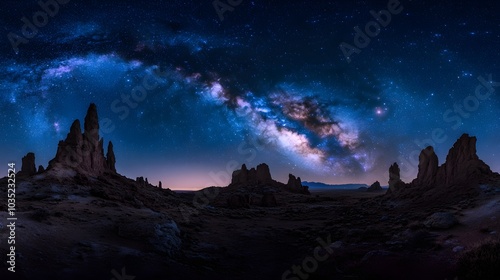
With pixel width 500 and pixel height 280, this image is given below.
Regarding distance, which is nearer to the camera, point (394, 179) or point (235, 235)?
point (235, 235)

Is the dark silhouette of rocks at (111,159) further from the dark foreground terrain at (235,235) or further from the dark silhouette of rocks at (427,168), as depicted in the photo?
the dark silhouette of rocks at (427,168)

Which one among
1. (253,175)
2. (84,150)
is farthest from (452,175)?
(253,175)

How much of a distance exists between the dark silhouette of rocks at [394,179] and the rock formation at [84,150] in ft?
153

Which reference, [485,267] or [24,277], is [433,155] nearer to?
[485,267]

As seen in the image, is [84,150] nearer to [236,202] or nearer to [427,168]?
[236,202]

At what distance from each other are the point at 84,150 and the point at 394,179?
Answer: 2116 inches

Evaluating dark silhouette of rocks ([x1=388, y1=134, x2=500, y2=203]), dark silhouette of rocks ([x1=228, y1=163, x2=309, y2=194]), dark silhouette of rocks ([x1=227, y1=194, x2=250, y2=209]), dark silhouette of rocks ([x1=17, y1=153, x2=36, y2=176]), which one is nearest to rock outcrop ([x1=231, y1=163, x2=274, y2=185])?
dark silhouette of rocks ([x1=228, y1=163, x2=309, y2=194])

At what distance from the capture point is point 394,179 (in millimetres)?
57531

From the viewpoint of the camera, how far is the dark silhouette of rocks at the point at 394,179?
51.2m

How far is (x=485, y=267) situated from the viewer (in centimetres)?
1309

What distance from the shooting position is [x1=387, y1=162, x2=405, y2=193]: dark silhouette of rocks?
51188 mm

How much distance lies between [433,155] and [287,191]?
4471cm

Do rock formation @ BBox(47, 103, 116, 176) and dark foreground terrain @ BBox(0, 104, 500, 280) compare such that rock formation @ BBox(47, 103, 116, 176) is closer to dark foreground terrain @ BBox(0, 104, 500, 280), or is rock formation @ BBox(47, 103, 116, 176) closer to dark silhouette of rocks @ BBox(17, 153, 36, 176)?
dark foreground terrain @ BBox(0, 104, 500, 280)

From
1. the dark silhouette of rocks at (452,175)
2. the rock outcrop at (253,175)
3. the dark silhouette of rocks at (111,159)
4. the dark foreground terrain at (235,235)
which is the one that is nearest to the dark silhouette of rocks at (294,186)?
the rock outcrop at (253,175)
